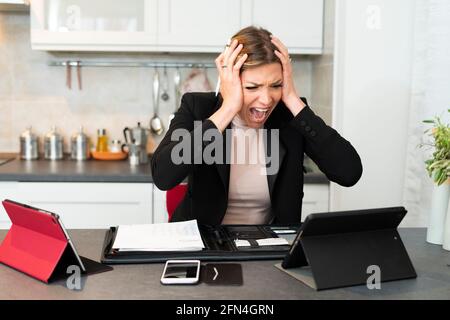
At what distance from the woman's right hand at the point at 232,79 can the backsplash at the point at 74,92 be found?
59.7 inches

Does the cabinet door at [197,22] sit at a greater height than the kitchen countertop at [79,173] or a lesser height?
greater

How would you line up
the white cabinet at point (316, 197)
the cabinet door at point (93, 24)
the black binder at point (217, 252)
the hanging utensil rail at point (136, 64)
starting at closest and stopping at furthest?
the black binder at point (217, 252)
the white cabinet at point (316, 197)
the cabinet door at point (93, 24)
the hanging utensil rail at point (136, 64)

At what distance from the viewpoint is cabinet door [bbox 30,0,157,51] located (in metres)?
2.84

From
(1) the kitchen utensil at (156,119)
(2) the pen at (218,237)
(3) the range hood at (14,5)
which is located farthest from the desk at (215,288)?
(1) the kitchen utensil at (156,119)

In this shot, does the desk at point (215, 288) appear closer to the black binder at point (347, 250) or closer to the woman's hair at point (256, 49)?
the black binder at point (347, 250)

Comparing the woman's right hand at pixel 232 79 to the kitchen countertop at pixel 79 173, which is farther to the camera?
the kitchen countertop at pixel 79 173

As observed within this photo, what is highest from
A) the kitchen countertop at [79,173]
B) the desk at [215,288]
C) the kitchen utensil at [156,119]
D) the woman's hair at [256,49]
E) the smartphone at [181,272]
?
Answer: the woman's hair at [256,49]

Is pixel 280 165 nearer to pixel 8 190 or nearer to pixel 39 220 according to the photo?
pixel 39 220

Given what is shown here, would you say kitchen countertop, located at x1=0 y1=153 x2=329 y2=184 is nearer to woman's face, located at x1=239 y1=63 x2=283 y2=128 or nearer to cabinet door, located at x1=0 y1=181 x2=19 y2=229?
Result: cabinet door, located at x1=0 y1=181 x2=19 y2=229

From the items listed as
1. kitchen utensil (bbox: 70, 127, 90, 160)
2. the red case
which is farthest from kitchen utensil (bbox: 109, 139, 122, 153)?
the red case

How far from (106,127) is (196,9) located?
2.91 ft

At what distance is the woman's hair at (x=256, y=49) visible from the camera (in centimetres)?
169

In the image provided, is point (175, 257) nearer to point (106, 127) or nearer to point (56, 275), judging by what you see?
point (56, 275)

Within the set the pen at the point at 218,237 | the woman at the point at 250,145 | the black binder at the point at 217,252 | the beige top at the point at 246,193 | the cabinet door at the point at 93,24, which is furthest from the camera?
the cabinet door at the point at 93,24
